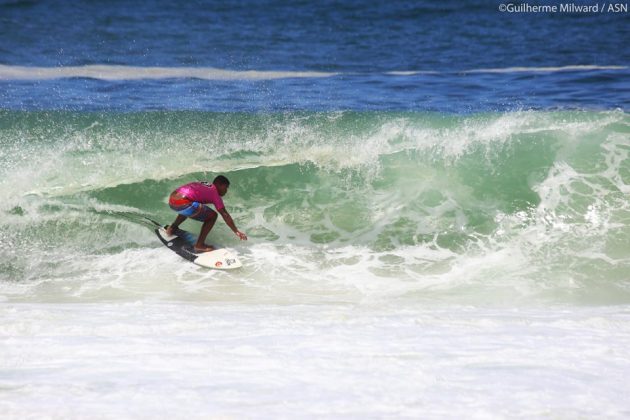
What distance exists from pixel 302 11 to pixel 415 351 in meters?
27.5

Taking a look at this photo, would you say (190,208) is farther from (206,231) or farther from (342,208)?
(342,208)

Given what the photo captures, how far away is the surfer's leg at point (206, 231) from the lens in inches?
346

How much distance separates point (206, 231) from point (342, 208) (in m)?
1.98

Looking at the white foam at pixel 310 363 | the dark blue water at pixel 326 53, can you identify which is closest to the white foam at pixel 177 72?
the dark blue water at pixel 326 53

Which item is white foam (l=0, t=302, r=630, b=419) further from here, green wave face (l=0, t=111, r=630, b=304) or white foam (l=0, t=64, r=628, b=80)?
white foam (l=0, t=64, r=628, b=80)

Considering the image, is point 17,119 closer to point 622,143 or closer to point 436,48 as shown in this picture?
point 622,143

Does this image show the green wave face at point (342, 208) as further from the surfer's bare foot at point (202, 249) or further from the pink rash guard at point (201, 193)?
the pink rash guard at point (201, 193)

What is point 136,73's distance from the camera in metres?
21.7

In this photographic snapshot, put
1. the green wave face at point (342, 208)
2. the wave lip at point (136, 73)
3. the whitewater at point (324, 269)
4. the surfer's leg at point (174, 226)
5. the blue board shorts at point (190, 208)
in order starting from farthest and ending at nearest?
the wave lip at point (136, 73) → the surfer's leg at point (174, 226) → the blue board shorts at point (190, 208) → the green wave face at point (342, 208) → the whitewater at point (324, 269)

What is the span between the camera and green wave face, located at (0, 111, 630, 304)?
27.1ft

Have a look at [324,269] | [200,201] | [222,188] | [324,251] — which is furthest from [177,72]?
[324,269]

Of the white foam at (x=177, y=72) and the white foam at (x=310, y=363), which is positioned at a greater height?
the white foam at (x=177, y=72)

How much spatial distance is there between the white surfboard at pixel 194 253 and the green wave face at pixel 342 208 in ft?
0.50

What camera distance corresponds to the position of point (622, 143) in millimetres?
11094
